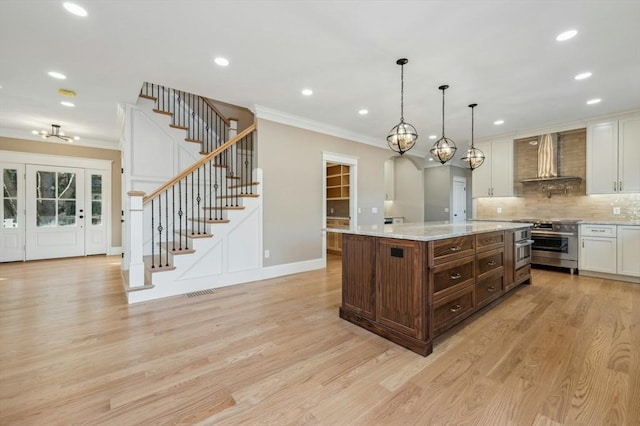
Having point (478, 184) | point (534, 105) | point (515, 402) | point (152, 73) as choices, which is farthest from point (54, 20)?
point (478, 184)

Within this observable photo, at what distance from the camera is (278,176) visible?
475 cm

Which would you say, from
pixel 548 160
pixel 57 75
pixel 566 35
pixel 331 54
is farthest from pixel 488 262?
A: pixel 57 75

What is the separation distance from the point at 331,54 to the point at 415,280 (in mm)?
2472

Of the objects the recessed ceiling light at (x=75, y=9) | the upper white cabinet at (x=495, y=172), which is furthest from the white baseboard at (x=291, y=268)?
the upper white cabinet at (x=495, y=172)

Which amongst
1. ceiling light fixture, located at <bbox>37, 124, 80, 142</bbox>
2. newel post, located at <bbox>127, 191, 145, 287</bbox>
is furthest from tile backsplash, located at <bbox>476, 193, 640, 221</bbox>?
ceiling light fixture, located at <bbox>37, 124, 80, 142</bbox>

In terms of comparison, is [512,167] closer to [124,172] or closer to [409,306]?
[409,306]

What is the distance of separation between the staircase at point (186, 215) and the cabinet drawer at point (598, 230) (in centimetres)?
553

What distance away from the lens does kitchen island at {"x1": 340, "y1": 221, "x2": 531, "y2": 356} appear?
2271 mm

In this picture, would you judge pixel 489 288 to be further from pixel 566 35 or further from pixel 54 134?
pixel 54 134

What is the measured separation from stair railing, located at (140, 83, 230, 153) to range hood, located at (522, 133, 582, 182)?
6338 mm

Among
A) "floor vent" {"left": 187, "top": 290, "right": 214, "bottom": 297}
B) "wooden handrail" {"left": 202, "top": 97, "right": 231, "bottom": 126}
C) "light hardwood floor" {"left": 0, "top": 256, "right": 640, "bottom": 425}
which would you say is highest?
"wooden handrail" {"left": 202, "top": 97, "right": 231, "bottom": 126}

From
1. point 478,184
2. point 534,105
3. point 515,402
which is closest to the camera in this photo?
point 515,402

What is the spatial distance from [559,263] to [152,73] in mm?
7067

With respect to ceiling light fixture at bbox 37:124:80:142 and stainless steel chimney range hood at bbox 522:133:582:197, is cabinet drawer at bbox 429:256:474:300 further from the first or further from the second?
ceiling light fixture at bbox 37:124:80:142
